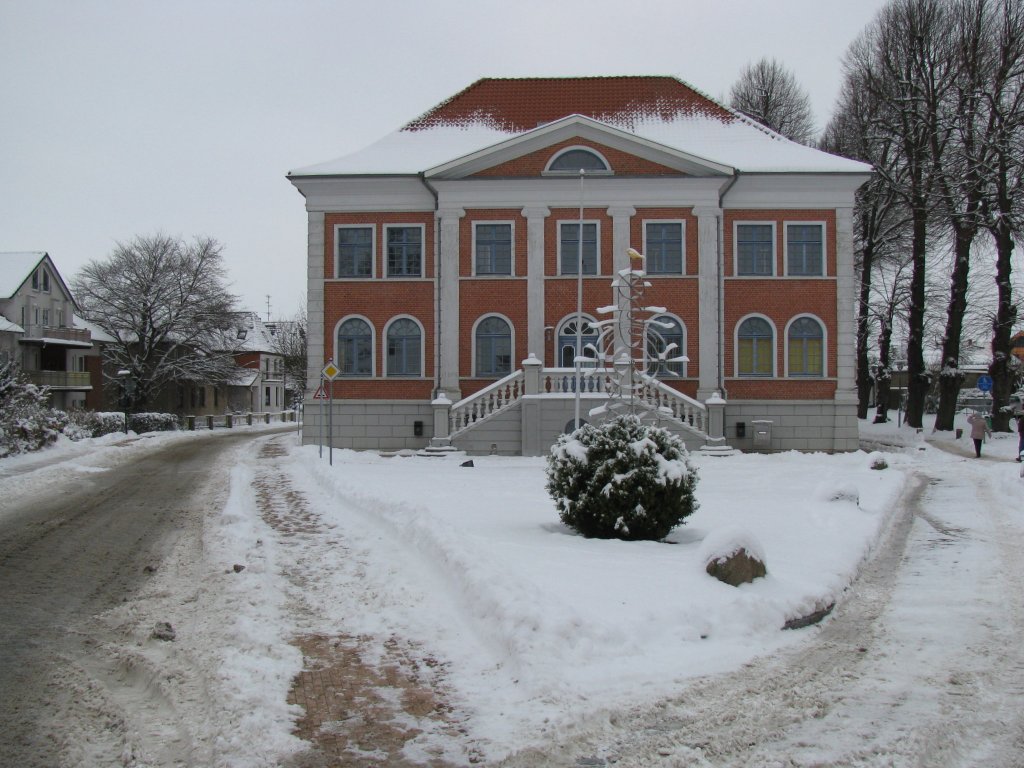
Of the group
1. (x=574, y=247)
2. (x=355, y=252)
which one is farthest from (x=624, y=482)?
(x=355, y=252)

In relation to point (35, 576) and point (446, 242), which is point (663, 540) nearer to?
point (35, 576)

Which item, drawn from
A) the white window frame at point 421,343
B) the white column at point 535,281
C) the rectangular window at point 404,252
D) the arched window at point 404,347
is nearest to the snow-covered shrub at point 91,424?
the white window frame at point 421,343

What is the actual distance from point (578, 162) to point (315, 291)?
966 centimetres

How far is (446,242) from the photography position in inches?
1156

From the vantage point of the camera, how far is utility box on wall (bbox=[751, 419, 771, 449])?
2822cm

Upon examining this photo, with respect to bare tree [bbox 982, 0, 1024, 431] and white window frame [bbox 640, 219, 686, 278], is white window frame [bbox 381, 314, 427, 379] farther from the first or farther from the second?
bare tree [bbox 982, 0, 1024, 431]

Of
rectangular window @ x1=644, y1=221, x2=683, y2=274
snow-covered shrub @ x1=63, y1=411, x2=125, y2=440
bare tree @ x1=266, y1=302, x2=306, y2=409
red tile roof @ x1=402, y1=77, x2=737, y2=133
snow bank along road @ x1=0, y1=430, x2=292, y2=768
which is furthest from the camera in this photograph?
bare tree @ x1=266, y1=302, x2=306, y2=409

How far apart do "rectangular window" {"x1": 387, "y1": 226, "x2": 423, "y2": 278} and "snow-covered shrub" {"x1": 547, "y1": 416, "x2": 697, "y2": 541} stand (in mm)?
19805

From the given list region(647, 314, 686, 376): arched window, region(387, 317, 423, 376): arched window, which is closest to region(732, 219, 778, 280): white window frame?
region(647, 314, 686, 376): arched window

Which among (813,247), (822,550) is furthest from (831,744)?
(813,247)

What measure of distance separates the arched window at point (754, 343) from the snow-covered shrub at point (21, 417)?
22346 mm

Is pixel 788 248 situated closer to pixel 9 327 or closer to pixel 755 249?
pixel 755 249

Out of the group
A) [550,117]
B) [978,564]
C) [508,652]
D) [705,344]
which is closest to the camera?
[508,652]

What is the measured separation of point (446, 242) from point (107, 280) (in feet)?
115
